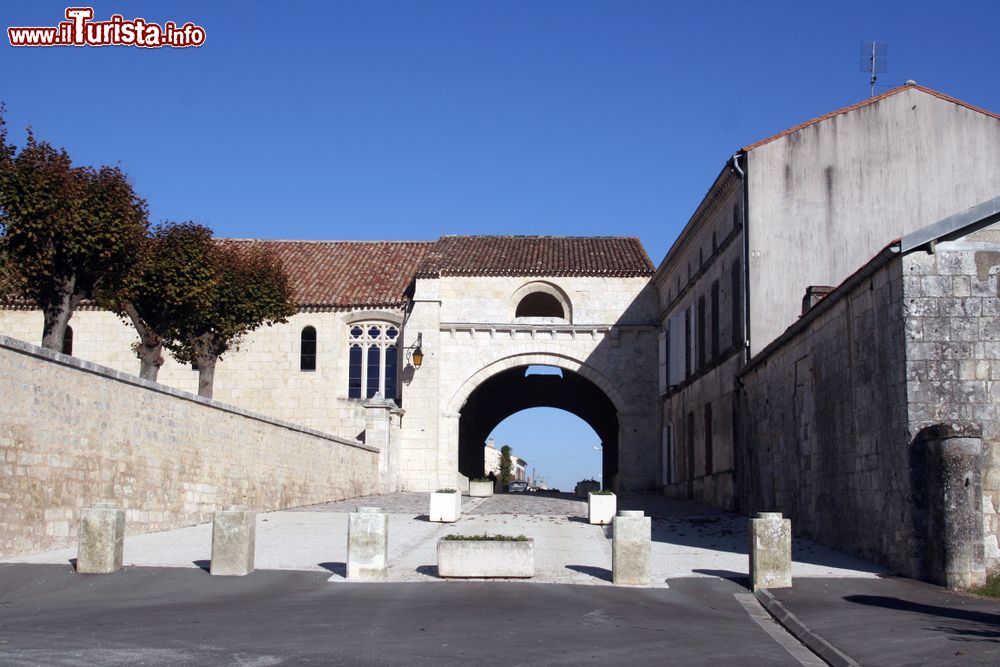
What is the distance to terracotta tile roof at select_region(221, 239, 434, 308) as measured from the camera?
36.0 metres

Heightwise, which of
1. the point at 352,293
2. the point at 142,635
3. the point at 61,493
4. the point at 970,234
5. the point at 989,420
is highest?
the point at 352,293

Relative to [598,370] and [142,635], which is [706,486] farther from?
[142,635]

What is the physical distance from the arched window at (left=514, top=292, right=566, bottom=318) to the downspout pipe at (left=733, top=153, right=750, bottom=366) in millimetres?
14977

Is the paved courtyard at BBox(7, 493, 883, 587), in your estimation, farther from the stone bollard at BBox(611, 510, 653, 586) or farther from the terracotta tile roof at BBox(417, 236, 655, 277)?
the terracotta tile roof at BBox(417, 236, 655, 277)

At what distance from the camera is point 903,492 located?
1288cm

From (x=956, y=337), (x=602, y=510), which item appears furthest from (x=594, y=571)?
(x=602, y=510)

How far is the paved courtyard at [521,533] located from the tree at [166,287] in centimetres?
432

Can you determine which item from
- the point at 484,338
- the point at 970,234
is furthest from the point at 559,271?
the point at 970,234

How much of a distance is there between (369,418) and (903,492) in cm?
2059

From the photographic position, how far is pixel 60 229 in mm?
17812

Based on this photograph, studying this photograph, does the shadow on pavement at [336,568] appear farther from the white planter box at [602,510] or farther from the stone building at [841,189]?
the stone building at [841,189]

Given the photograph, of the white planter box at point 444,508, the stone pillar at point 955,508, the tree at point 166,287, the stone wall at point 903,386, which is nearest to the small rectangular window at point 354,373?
the tree at point 166,287

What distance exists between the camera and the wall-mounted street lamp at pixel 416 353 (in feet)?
111

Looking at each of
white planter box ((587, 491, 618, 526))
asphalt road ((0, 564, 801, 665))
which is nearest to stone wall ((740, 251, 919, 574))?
asphalt road ((0, 564, 801, 665))
